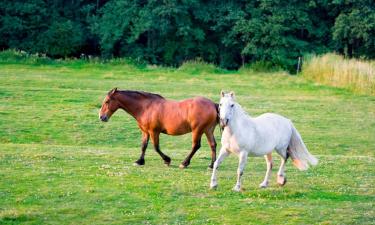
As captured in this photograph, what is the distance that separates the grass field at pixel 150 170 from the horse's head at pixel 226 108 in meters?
1.39

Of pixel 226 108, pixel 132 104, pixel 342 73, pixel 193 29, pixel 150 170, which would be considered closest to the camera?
pixel 226 108

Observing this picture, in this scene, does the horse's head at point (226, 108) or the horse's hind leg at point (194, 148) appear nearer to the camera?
the horse's head at point (226, 108)

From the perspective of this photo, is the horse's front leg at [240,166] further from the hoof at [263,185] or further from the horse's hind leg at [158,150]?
the horse's hind leg at [158,150]

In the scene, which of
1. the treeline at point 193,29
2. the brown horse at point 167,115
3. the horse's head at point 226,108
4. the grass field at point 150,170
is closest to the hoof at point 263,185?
the grass field at point 150,170

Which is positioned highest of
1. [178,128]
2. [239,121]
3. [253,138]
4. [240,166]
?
[239,121]

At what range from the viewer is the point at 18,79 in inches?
1257

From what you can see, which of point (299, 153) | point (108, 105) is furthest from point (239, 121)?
point (108, 105)

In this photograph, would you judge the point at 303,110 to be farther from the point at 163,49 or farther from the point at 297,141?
the point at 163,49

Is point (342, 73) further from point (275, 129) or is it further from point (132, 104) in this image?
point (275, 129)

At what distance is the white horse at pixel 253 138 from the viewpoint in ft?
42.3

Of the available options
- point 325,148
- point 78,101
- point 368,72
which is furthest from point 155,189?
point 368,72

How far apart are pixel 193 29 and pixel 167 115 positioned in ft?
115

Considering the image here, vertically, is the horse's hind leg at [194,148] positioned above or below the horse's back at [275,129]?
below

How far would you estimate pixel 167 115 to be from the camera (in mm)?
16219
